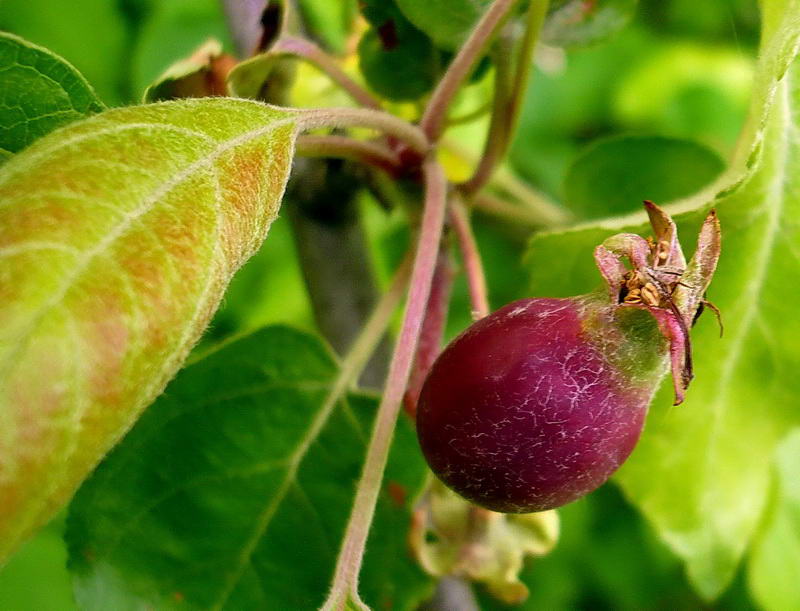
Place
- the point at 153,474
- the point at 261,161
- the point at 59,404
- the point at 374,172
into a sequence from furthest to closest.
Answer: the point at 374,172
the point at 153,474
the point at 261,161
the point at 59,404

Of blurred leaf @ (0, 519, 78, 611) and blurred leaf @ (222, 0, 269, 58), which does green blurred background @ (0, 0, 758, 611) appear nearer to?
blurred leaf @ (0, 519, 78, 611)

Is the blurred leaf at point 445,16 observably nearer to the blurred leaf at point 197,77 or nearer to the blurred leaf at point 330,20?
the blurred leaf at point 197,77

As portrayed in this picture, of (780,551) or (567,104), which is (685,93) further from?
(780,551)

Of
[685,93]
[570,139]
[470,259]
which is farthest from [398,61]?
[570,139]

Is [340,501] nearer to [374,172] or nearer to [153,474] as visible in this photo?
[153,474]

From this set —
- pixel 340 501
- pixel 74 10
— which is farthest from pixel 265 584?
pixel 74 10

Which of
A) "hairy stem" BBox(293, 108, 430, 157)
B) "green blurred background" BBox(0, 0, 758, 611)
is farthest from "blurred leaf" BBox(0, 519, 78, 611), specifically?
"hairy stem" BBox(293, 108, 430, 157)
